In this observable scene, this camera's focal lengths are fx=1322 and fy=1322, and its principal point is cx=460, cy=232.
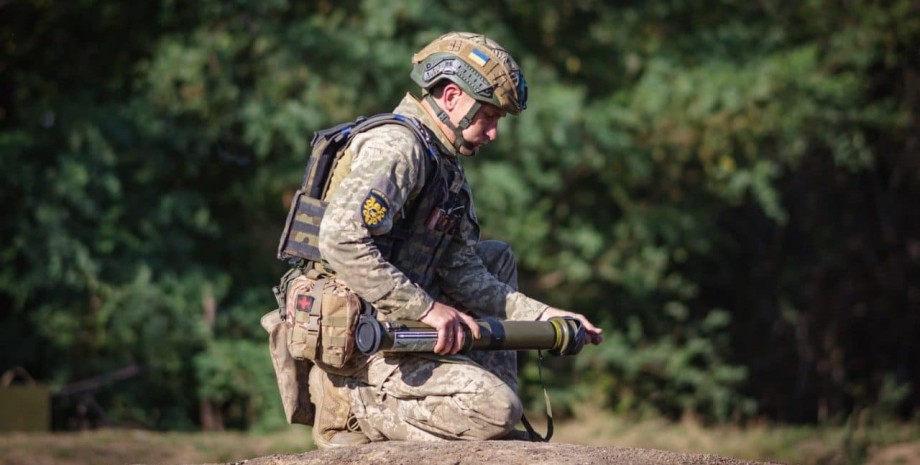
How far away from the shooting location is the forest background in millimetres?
12000

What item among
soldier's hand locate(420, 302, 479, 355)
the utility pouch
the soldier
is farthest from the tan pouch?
soldier's hand locate(420, 302, 479, 355)

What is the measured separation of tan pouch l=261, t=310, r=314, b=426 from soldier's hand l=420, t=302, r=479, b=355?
749 mm

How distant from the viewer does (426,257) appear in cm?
521

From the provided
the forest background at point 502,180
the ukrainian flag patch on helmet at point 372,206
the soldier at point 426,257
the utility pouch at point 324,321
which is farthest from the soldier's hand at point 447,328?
the forest background at point 502,180

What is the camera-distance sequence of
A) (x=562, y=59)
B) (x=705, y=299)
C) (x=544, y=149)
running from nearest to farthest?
(x=544, y=149), (x=562, y=59), (x=705, y=299)

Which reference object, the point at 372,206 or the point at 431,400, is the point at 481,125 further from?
the point at 431,400

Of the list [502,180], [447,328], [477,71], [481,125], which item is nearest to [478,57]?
[477,71]

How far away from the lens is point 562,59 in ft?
45.7

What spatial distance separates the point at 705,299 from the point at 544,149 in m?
3.84

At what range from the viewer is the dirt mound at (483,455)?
453 centimetres

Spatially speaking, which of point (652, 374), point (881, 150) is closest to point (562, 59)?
point (652, 374)

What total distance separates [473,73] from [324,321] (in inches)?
43.5

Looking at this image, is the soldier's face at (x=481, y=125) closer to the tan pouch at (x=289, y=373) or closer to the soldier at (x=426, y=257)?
the soldier at (x=426, y=257)

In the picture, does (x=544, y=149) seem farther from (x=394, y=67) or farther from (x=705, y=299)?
(x=705, y=299)
